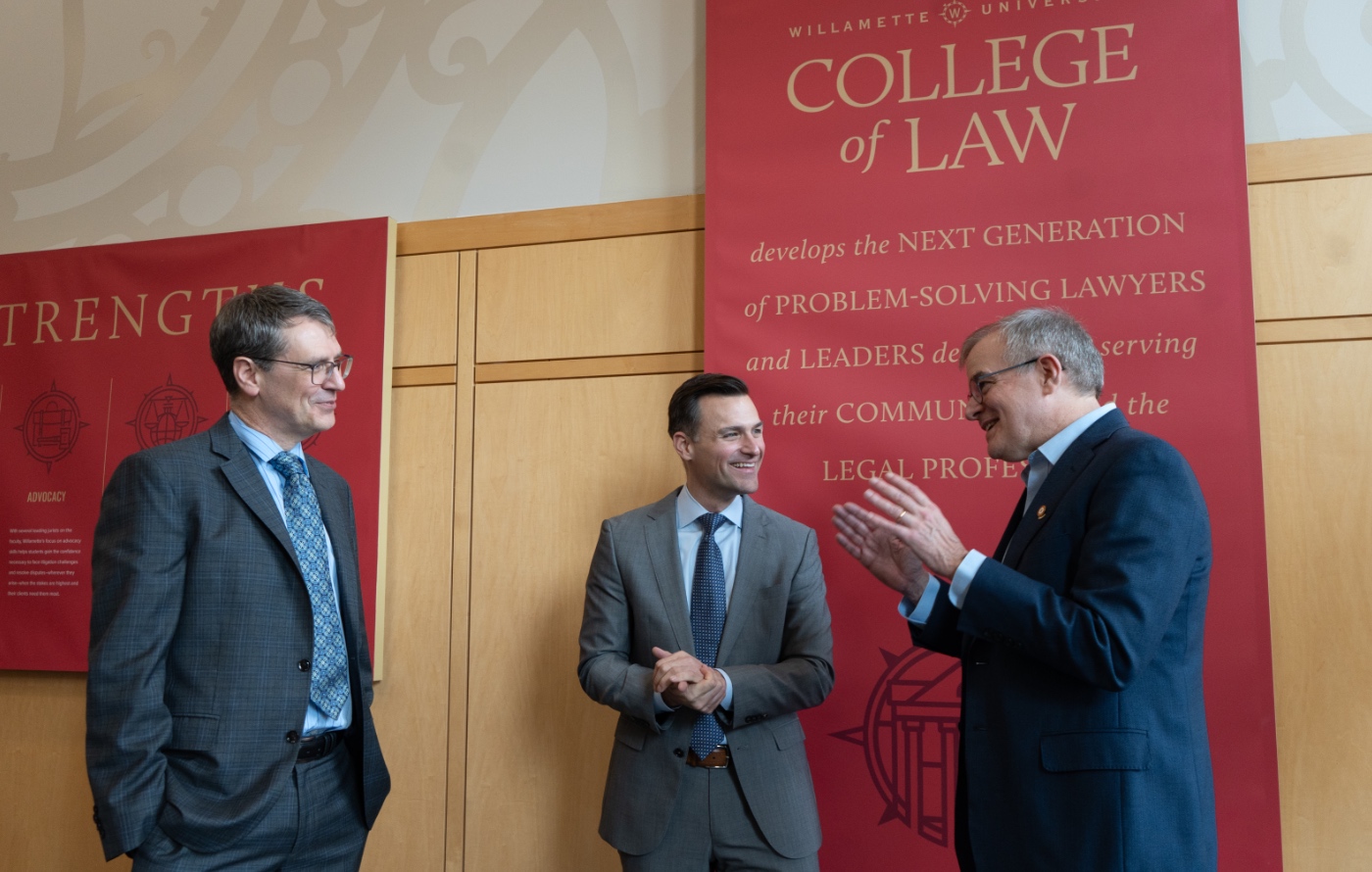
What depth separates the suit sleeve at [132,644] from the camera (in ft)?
6.48

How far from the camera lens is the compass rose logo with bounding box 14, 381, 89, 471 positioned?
4.13 m

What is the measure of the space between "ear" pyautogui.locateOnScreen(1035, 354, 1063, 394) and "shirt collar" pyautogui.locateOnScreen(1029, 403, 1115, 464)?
0.08 m

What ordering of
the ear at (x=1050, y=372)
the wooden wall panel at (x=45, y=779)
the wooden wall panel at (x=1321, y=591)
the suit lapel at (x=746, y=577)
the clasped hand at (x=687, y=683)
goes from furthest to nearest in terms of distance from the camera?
the wooden wall panel at (x=45, y=779) < the wooden wall panel at (x=1321, y=591) < the suit lapel at (x=746, y=577) < the clasped hand at (x=687, y=683) < the ear at (x=1050, y=372)

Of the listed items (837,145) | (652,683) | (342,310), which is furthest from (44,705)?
(837,145)

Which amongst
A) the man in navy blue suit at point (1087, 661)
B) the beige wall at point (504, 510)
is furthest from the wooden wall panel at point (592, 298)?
the man in navy blue suit at point (1087, 661)

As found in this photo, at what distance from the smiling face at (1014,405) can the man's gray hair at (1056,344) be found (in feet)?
0.07

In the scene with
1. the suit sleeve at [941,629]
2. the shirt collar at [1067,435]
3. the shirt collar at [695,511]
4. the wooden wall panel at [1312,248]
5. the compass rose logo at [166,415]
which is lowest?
the suit sleeve at [941,629]

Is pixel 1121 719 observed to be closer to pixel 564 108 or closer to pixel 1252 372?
pixel 1252 372

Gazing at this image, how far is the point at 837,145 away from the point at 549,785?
2.38 metres

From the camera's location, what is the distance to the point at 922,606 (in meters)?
2.25

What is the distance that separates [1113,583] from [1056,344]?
22.2 inches

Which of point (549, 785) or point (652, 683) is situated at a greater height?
point (652, 683)

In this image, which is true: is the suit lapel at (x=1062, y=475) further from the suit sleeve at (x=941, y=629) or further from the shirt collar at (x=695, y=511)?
the shirt collar at (x=695, y=511)

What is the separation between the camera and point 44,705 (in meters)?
4.04
